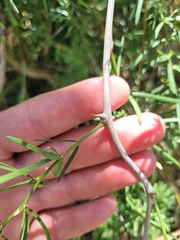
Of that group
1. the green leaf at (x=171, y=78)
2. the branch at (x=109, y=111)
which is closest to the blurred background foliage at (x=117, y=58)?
the green leaf at (x=171, y=78)

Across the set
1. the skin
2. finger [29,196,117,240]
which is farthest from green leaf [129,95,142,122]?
finger [29,196,117,240]

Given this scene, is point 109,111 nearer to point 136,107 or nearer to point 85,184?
point 136,107

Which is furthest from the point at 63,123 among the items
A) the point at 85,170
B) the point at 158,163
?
the point at 158,163

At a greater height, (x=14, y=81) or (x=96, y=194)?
(x=14, y=81)

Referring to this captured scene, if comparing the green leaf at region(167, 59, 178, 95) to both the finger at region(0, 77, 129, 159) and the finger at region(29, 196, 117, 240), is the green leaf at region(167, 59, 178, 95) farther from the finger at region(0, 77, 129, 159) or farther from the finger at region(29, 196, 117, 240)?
the finger at region(29, 196, 117, 240)

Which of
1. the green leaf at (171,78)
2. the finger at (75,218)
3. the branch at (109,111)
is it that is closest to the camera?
the branch at (109,111)

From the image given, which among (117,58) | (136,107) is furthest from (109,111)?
(117,58)

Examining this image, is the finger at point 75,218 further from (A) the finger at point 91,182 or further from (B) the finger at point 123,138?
(B) the finger at point 123,138

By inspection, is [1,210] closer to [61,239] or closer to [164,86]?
[61,239]
